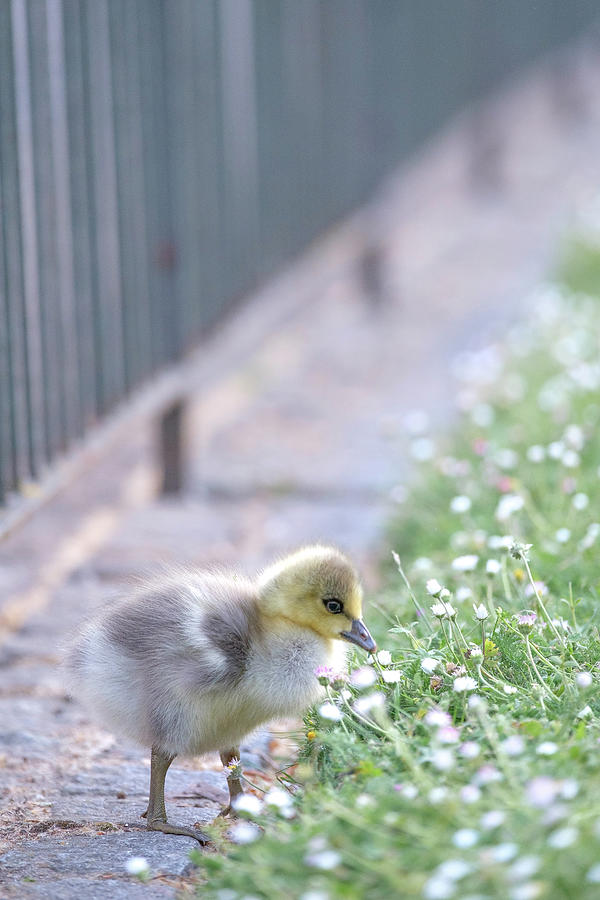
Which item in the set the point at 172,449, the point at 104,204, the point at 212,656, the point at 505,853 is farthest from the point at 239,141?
the point at 505,853

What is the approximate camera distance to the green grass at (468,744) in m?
1.92

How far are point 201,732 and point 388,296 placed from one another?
7189 millimetres

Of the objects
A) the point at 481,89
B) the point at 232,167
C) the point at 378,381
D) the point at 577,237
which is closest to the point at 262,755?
the point at 232,167

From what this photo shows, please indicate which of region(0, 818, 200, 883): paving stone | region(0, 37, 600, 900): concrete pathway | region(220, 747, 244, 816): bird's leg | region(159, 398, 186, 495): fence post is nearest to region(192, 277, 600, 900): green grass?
region(220, 747, 244, 816): bird's leg

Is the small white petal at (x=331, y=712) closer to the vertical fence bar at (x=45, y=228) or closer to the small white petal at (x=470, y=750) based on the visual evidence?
the small white petal at (x=470, y=750)

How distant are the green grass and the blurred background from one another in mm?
1062

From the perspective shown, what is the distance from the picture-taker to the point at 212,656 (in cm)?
260

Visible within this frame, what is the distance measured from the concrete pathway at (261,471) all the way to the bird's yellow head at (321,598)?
45cm

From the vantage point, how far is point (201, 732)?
2.63m

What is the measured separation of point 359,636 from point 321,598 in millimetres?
110

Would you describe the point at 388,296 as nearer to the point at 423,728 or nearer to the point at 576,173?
the point at 576,173

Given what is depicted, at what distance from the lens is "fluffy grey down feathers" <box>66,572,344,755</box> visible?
2.61 m

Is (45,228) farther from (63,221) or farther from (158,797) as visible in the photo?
(158,797)

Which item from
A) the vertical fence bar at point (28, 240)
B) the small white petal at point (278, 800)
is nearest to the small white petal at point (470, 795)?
the small white petal at point (278, 800)
